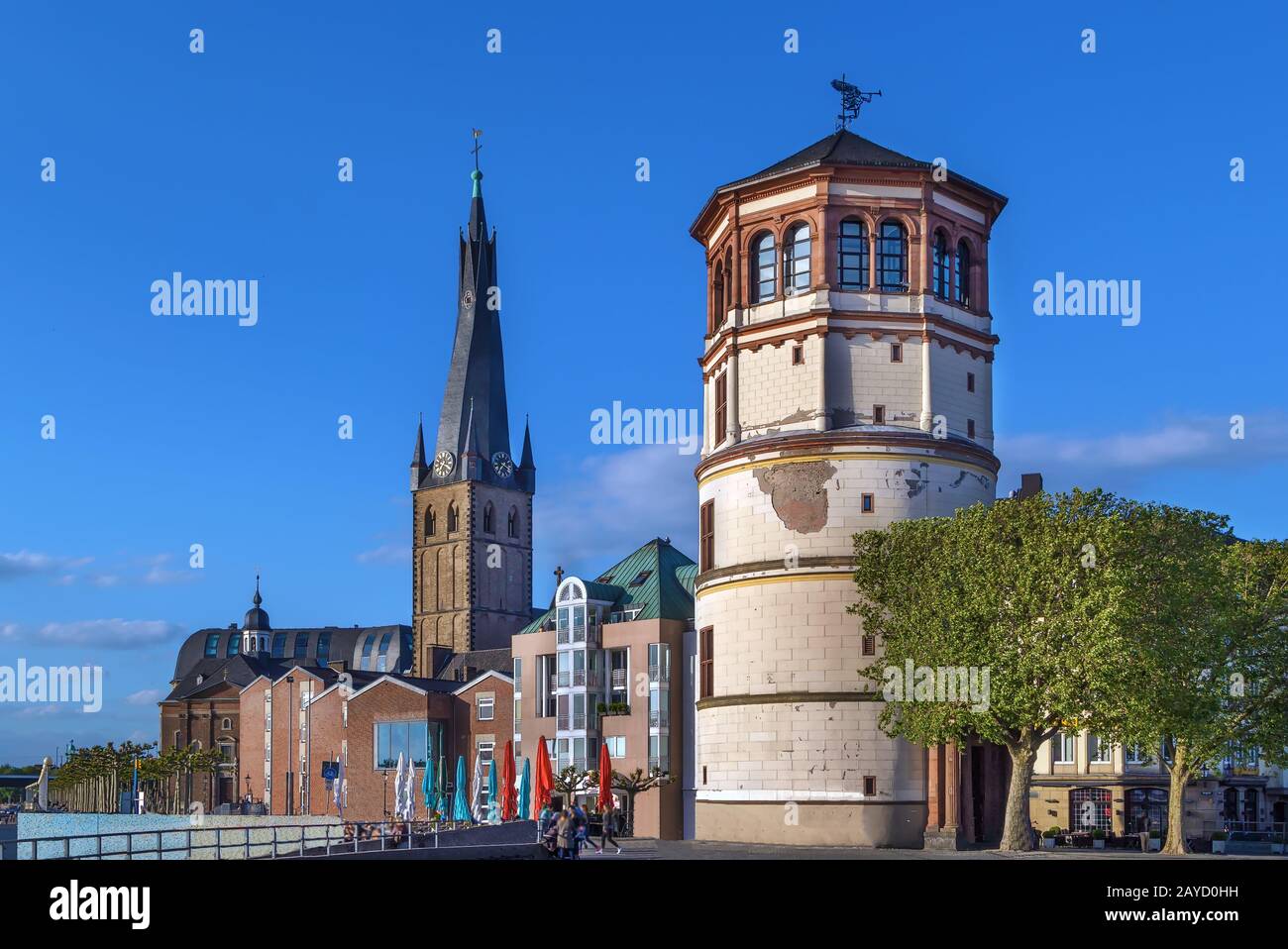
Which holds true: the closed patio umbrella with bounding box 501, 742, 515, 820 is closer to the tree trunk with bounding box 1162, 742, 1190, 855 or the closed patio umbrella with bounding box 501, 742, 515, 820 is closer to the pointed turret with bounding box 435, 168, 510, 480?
the tree trunk with bounding box 1162, 742, 1190, 855

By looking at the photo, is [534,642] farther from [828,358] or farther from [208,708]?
[208,708]

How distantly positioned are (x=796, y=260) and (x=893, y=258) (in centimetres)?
339

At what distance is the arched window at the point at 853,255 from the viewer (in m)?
59.9

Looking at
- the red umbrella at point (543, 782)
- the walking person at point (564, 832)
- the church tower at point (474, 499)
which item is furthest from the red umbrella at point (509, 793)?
the church tower at point (474, 499)

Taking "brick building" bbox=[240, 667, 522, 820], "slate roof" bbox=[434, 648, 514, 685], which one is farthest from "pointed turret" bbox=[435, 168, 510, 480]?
"brick building" bbox=[240, 667, 522, 820]

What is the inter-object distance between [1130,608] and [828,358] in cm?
1394

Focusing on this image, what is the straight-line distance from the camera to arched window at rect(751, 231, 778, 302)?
61.4 metres

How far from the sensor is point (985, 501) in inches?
2389

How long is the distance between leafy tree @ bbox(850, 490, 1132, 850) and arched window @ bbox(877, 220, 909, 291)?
919 cm

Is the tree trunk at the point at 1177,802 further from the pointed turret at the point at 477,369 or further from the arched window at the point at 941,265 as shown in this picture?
the pointed turret at the point at 477,369

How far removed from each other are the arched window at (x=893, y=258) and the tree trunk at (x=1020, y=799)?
16874 mm

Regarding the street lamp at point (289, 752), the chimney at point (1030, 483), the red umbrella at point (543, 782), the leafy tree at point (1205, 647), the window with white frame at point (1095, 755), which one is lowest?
the street lamp at point (289, 752)
